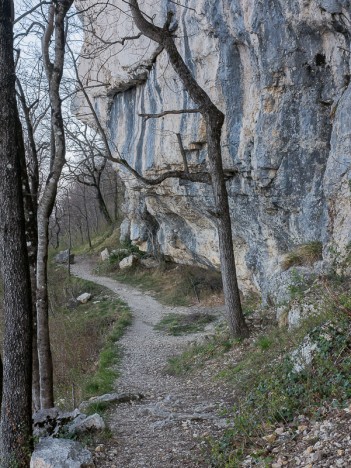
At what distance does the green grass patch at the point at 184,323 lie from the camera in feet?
44.2

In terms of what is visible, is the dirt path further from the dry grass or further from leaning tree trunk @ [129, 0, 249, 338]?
the dry grass

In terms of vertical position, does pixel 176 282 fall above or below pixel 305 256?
below

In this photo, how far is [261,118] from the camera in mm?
10562

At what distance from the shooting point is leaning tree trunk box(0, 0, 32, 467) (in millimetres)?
4645

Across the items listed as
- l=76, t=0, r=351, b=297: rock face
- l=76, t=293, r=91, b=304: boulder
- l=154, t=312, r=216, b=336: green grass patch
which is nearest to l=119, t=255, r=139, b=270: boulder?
l=76, t=293, r=91, b=304: boulder

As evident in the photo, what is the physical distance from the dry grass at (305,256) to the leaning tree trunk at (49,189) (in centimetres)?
497

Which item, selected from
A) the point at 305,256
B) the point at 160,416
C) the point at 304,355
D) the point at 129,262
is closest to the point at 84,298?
the point at 129,262

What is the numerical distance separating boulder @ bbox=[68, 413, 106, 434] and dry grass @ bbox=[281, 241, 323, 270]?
5.31 meters

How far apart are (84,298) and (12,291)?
15.0 m

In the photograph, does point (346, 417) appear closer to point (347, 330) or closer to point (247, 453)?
point (247, 453)

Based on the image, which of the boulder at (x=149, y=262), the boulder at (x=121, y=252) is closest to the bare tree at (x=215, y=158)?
the boulder at (x=149, y=262)

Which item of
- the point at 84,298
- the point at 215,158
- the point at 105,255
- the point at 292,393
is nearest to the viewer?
the point at 292,393

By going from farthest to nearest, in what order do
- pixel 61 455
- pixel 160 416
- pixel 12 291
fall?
pixel 160 416 < pixel 12 291 < pixel 61 455

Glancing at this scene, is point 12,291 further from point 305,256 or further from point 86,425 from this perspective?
point 305,256
